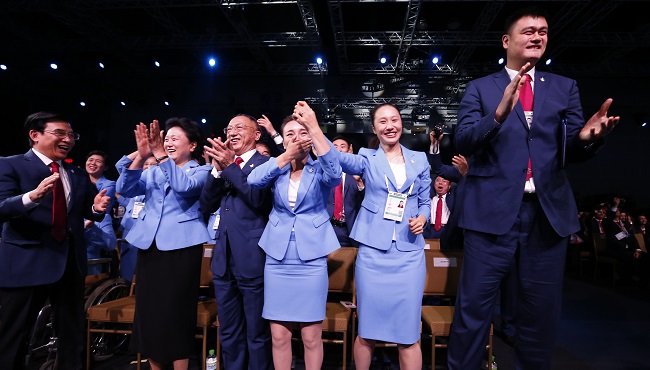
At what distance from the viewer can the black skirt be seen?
2219mm

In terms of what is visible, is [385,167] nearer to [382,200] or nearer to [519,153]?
[382,200]

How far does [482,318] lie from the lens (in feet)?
5.16

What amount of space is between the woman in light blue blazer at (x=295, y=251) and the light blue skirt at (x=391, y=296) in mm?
250

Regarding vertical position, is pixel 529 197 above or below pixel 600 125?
below

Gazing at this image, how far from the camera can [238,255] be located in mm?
2275

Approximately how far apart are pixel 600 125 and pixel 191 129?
7.10ft

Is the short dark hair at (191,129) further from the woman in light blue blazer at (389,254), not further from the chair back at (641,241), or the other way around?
the chair back at (641,241)

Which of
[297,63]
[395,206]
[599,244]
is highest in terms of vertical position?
[297,63]

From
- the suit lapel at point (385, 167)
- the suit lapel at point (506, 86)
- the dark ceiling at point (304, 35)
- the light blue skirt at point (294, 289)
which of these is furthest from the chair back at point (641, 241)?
the light blue skirt at point (294, 289)

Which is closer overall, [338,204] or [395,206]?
[395,206]

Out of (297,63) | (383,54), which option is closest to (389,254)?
(383,54)

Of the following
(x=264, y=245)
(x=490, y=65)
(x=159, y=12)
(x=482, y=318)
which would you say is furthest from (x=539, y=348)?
(x=490, y=65)

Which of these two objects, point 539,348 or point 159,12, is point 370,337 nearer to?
point 539,348

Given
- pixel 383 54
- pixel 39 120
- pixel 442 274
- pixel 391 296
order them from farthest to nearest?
pixel 383 54 → pixel 442 274 → pixel 39 120 → pixel 391 296
